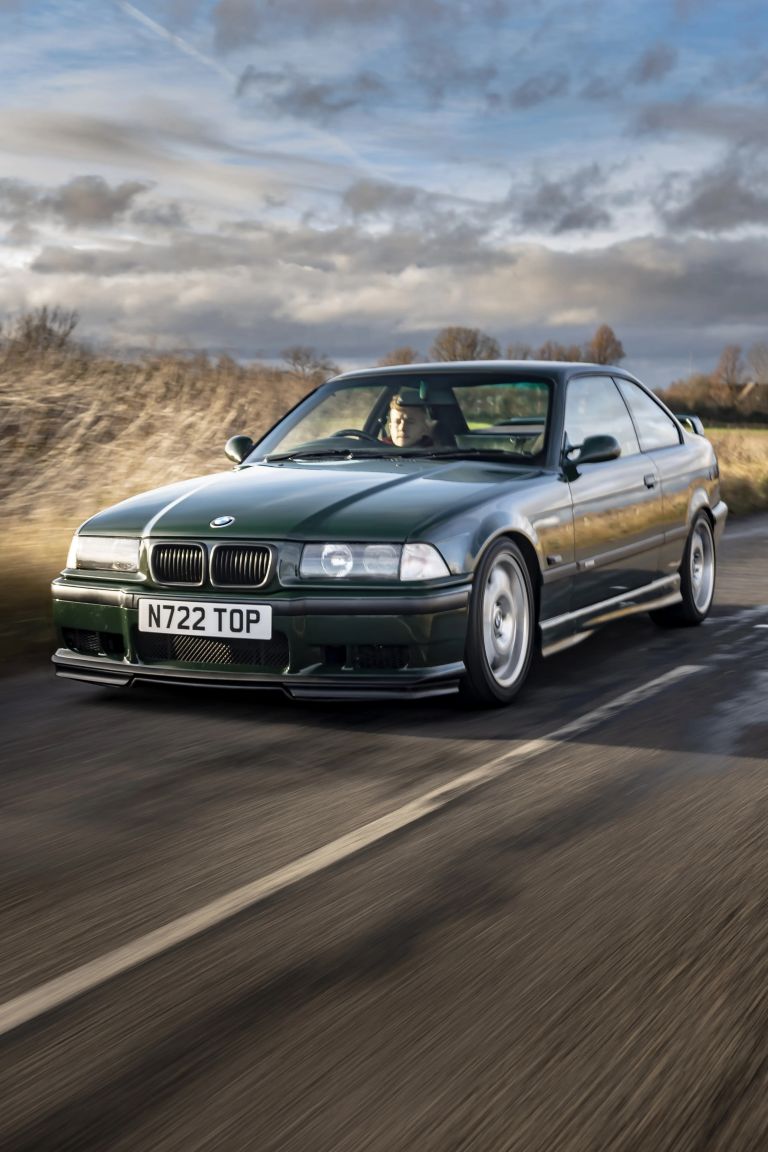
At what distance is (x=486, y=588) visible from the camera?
609 centimetres

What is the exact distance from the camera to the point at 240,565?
593 cm

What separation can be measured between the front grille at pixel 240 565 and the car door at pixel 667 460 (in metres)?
3.09

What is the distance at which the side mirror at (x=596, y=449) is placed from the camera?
7.07m

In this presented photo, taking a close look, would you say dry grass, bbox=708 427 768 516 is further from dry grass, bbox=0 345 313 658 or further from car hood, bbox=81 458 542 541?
car hood, bbox=81 458 542 541

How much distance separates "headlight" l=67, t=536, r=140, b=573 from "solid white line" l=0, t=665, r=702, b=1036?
1936 millimetres

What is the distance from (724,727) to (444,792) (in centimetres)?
156

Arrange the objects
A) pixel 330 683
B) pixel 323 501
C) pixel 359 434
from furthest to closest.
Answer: pixel 359 434 < pixel 323 501 < pixel 330 683

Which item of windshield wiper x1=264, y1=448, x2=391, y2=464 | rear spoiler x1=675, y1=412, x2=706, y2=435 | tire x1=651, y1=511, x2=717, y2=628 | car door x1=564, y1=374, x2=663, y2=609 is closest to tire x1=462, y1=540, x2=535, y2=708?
car door x1=564, y1=374, x2=663, y2=609

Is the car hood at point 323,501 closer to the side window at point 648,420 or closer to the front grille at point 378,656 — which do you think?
the front grille at point 378,656

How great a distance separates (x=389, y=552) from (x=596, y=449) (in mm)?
1762

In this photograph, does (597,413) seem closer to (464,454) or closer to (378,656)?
(464,454)

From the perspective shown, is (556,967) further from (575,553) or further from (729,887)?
(575,553)

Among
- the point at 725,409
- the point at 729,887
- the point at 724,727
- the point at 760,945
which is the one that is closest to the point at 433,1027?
the point at 760,945

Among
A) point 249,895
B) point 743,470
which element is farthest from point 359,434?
point 743,470
